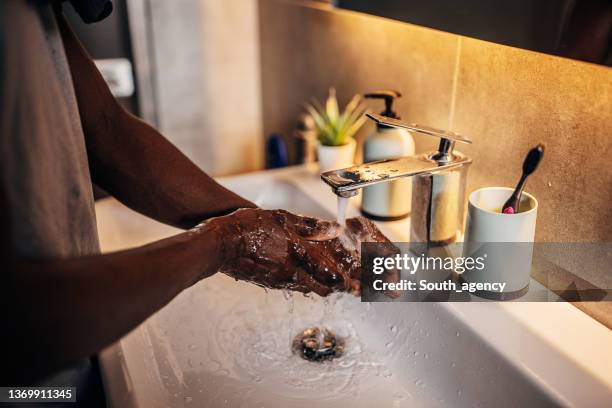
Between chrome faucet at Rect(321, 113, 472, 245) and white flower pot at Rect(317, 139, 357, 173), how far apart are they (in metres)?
0.30

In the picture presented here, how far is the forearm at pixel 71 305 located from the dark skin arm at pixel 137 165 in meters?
0.27

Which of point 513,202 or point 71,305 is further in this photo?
point 513,202

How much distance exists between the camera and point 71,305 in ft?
1.62

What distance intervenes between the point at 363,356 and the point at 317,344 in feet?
0.22

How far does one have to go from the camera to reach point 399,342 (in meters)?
0.85

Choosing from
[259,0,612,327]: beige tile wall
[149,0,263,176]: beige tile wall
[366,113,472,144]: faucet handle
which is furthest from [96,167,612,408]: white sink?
[149,0,263,176]: beige tile wall

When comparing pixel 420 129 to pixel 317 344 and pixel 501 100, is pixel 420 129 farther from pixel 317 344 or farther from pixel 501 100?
pixel 317 344

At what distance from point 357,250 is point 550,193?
10.7 inches

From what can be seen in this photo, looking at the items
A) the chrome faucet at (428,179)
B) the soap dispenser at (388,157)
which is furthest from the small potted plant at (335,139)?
the chrome faucet at (428,179)

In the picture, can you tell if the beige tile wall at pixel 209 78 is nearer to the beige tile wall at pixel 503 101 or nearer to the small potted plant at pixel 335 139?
the beige tile wall at pixel 503 101

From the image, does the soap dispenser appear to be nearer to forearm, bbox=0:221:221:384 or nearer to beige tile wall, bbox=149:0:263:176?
forearm, bbox=0:221:221:384

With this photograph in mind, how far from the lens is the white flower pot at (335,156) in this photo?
1162 mm

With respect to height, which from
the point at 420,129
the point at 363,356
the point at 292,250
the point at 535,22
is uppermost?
the point at 535,22

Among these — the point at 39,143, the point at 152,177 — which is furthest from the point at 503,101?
the point at 39,143
